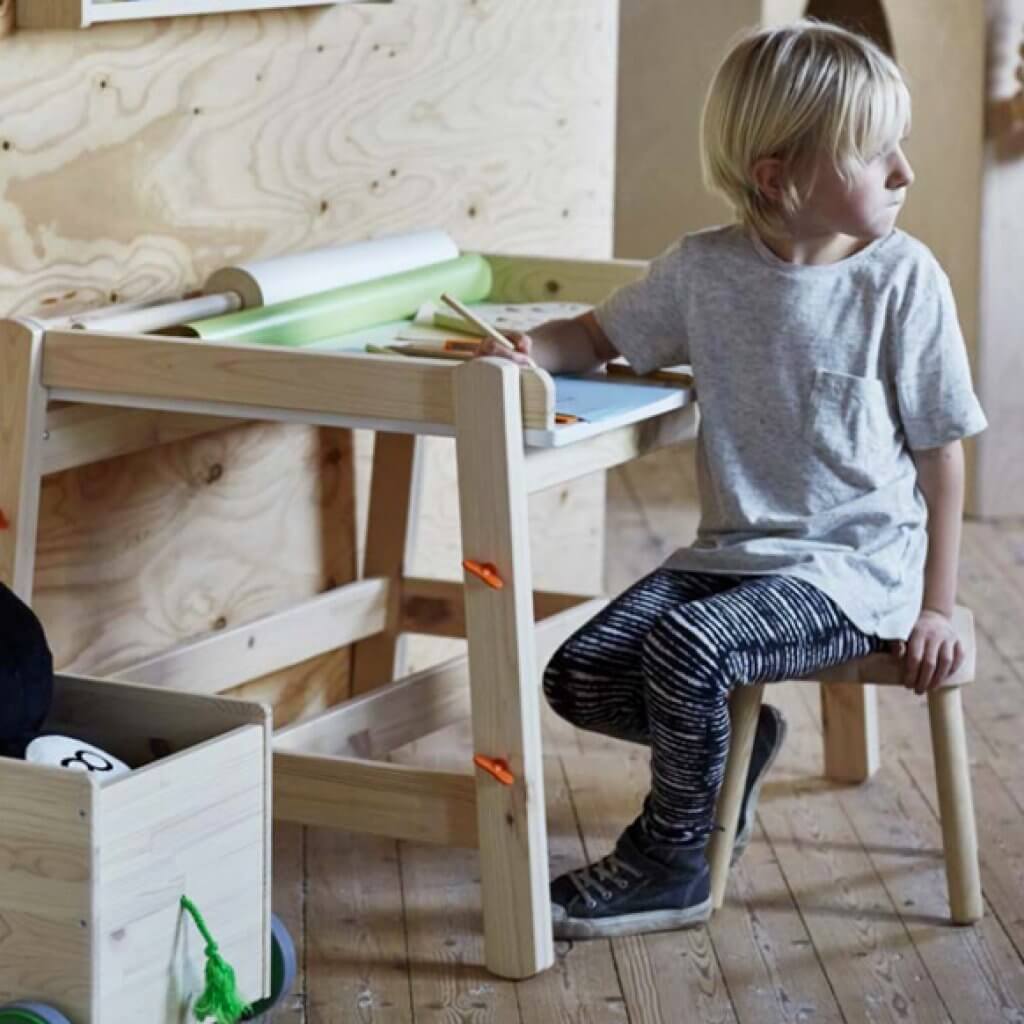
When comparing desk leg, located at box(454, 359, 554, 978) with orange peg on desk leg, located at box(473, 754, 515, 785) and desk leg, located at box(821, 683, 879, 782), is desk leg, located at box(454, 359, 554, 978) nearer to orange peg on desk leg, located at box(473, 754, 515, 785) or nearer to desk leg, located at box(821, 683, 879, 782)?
orange peg on desk leg, located at box(473, 754, 515, 785)

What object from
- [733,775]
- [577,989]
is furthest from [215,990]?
[733,775]

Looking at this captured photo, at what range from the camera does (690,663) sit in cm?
203

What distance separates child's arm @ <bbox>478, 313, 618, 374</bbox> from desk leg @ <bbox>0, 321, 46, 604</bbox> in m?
0.48

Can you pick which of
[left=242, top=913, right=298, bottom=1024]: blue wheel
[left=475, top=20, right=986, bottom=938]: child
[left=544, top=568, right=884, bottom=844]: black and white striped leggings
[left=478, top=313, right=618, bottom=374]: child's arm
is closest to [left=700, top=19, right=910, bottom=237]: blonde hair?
[left=475, top=20, right=986, bottom=938]: child

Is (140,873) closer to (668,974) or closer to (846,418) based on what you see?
(668,974)

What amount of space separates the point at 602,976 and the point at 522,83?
51.2 inches

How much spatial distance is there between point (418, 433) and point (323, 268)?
0.44 metres

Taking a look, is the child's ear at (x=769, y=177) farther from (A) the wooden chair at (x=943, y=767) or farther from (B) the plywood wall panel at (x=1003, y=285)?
(B) the plywood wall panel at (x=1003, y=285)

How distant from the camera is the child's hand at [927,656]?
2098 mm

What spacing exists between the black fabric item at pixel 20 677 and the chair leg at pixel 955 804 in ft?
2.91

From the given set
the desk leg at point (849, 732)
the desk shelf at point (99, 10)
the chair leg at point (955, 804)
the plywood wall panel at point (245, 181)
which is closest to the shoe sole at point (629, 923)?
the chair leg at point (955, 804)

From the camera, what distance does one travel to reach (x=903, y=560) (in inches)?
84.1

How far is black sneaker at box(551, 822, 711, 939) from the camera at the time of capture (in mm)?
2115

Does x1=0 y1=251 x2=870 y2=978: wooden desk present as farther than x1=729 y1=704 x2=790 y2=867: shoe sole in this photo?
No
